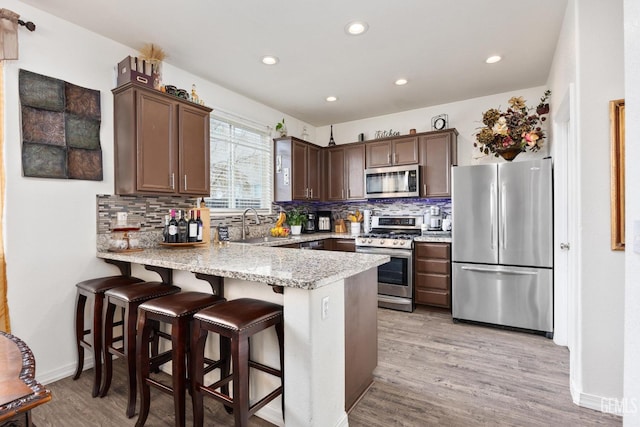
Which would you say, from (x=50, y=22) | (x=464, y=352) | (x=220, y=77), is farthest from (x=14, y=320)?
(x=464, y=352)

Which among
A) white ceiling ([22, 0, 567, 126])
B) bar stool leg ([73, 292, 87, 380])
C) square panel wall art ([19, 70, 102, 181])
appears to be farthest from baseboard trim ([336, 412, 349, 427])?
white ceiling ([22, 0, 567, 126])

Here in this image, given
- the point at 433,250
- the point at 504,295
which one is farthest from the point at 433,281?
the point at 504,295

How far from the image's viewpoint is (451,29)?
2.60 m

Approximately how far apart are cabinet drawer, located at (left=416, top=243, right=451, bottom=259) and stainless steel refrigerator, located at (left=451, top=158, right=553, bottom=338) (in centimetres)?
25

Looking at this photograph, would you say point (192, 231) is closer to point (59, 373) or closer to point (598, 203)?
point (59, 373)

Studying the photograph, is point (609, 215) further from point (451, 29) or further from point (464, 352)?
point (451, 29)

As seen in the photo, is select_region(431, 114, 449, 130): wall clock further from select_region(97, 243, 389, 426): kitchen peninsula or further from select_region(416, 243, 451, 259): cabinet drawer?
select_region(97, 243, 389, 426): kitchen peninsula

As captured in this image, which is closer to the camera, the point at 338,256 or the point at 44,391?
the point at 44,391

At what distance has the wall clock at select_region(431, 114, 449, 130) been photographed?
433 centimetres

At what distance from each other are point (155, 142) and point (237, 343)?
2034mm

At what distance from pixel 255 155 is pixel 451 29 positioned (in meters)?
2.72

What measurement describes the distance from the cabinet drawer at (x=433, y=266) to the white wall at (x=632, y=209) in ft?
8.81

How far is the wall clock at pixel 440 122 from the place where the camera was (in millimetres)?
4332

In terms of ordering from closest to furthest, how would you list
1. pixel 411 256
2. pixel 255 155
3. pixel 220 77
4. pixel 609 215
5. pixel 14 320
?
pixel 609 215, pixel 14 320, pixel 220 77, pixel 411 256, pixel 255 155
